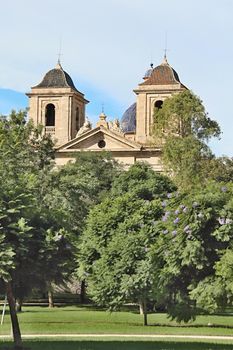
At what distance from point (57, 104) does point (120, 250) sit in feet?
184

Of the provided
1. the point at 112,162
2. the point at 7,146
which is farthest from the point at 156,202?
the point at 112,162

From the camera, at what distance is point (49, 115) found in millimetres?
90062

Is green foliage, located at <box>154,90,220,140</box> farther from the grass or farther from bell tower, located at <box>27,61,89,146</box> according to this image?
bell tower, located at <box>27,61,89,146</box>

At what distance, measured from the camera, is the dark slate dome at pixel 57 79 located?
89.5 m

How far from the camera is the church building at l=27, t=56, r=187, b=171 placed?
266ft

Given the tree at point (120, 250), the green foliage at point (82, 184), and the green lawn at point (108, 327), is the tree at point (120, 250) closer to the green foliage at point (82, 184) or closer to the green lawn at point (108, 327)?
the green lawn at point (108, 327)

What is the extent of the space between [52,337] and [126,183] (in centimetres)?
1462

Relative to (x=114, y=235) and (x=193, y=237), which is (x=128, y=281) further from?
(x=193, y=237)

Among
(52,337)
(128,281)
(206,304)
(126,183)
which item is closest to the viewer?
(206,304)

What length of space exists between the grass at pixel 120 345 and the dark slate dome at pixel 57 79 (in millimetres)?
62762

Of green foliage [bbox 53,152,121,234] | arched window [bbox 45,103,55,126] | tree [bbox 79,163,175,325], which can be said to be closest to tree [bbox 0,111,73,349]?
tree [bbox 79,163,175,325]

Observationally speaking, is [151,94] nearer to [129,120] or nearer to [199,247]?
[129,120]

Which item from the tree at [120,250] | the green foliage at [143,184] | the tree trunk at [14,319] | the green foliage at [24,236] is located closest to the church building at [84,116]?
the green foliage at [143,184]

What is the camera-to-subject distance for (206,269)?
24.4 m
